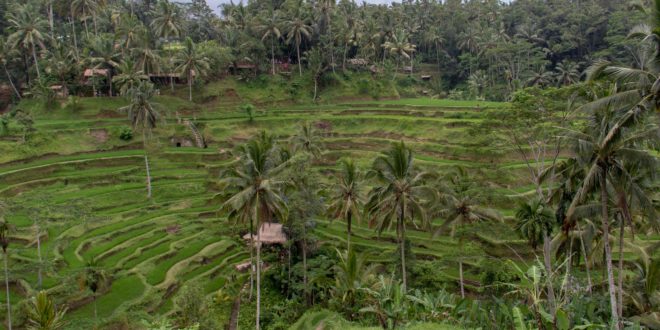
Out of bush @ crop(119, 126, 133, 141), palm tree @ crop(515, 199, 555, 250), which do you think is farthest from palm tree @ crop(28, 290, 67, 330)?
bush @ crop(119, 126, 133, 141)

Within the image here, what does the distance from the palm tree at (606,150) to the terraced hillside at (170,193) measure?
9.46 m

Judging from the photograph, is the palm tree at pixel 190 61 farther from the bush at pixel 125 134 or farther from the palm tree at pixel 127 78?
the bush at pixel 125 134

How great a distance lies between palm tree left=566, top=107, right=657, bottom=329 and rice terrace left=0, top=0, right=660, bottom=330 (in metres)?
0.09

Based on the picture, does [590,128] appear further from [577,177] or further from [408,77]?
[408,77]

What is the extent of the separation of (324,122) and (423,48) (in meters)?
50.1

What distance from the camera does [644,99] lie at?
1478 centimetres

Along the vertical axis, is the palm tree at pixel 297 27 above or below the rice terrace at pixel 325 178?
above

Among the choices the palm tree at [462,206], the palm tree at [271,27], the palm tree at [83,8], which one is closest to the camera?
the palm tree at [462,206]

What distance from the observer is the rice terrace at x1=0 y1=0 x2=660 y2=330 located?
2123cm

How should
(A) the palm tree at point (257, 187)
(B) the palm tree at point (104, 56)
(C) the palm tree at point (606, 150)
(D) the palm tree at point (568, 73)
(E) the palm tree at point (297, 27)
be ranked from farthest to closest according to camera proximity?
(D) the palm tree at point (568, 73) < (E) the palm tree at point (297, 27) < (B) the palm tree at point (104, 56) < (A) the palm tree at point (257, 187) < (C) the palm tree at point (606, 150)

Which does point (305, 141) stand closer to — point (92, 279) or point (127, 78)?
point (127, 78)

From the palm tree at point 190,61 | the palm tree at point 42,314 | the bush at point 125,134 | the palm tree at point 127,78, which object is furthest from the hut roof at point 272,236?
the palm tree at point 190,61

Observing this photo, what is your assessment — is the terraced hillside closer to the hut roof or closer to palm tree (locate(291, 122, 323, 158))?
the hut roof

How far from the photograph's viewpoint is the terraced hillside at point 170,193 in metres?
29.0
